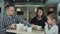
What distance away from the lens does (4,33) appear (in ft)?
8.02

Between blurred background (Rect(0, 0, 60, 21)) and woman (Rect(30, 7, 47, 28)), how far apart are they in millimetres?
39

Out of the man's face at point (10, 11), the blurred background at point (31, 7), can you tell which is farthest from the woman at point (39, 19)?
the man's face at point (10, 11)

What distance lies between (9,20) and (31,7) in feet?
0.97

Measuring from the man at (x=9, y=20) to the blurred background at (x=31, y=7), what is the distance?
1.9 inches

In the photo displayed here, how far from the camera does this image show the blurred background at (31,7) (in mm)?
2338

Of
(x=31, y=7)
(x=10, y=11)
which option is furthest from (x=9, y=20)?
(x=31, y=7)

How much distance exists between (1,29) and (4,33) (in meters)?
0.06

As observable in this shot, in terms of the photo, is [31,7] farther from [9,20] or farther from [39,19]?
[9,20]

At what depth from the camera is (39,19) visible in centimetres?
239

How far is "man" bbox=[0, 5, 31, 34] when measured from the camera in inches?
94.8

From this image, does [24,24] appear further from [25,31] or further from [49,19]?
[49,19]

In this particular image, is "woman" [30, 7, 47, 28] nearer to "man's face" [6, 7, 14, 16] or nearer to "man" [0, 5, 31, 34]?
"man" [0, 5, 31, 34]

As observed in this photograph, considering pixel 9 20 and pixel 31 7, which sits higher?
pixel 31 7

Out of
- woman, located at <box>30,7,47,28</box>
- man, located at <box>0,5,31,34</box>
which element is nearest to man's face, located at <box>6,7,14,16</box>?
man, located at <box>0,5,31,34</box>
